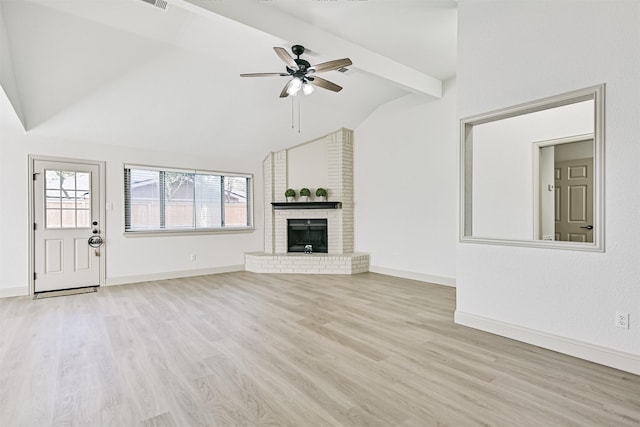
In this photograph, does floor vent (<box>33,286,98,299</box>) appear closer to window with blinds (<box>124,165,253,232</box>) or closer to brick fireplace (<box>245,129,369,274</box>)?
window with blinds (<box>124,165,253,232</box>)

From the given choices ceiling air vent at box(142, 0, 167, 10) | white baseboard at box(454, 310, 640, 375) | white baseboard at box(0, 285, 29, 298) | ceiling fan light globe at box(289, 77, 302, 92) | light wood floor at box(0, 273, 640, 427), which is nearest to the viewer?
light wood floor at box(0, 273, 640, 427)

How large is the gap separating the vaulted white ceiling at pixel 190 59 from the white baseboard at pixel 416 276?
2.94 m

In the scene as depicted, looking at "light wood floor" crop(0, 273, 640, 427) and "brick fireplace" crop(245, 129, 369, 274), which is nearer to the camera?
"light wood floor" crop(0, 273, 640, 427)

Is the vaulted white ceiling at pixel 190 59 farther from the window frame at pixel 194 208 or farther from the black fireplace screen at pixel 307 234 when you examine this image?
the black fireplace screen at pixel 307 234

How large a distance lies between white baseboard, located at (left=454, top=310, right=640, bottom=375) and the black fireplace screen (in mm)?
3628

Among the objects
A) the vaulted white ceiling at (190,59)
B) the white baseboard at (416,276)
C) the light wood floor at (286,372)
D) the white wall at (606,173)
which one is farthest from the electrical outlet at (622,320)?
the vaulted white ceiling at (190,59)

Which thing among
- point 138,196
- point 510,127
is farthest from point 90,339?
point 510,127

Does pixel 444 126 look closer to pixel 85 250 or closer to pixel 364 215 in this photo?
pixel 364 215

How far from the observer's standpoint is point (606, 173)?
2438 mm

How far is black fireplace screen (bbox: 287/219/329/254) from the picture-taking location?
667 cm

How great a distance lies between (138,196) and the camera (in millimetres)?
5570

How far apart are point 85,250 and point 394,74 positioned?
544cm

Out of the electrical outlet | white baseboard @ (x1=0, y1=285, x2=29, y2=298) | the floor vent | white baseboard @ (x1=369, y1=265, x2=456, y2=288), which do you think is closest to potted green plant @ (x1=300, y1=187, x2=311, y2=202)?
white baseboard @ (x1=369, y1=265, x2=456, y2=288)

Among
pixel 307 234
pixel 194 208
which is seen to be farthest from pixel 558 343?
pixel 194 208
